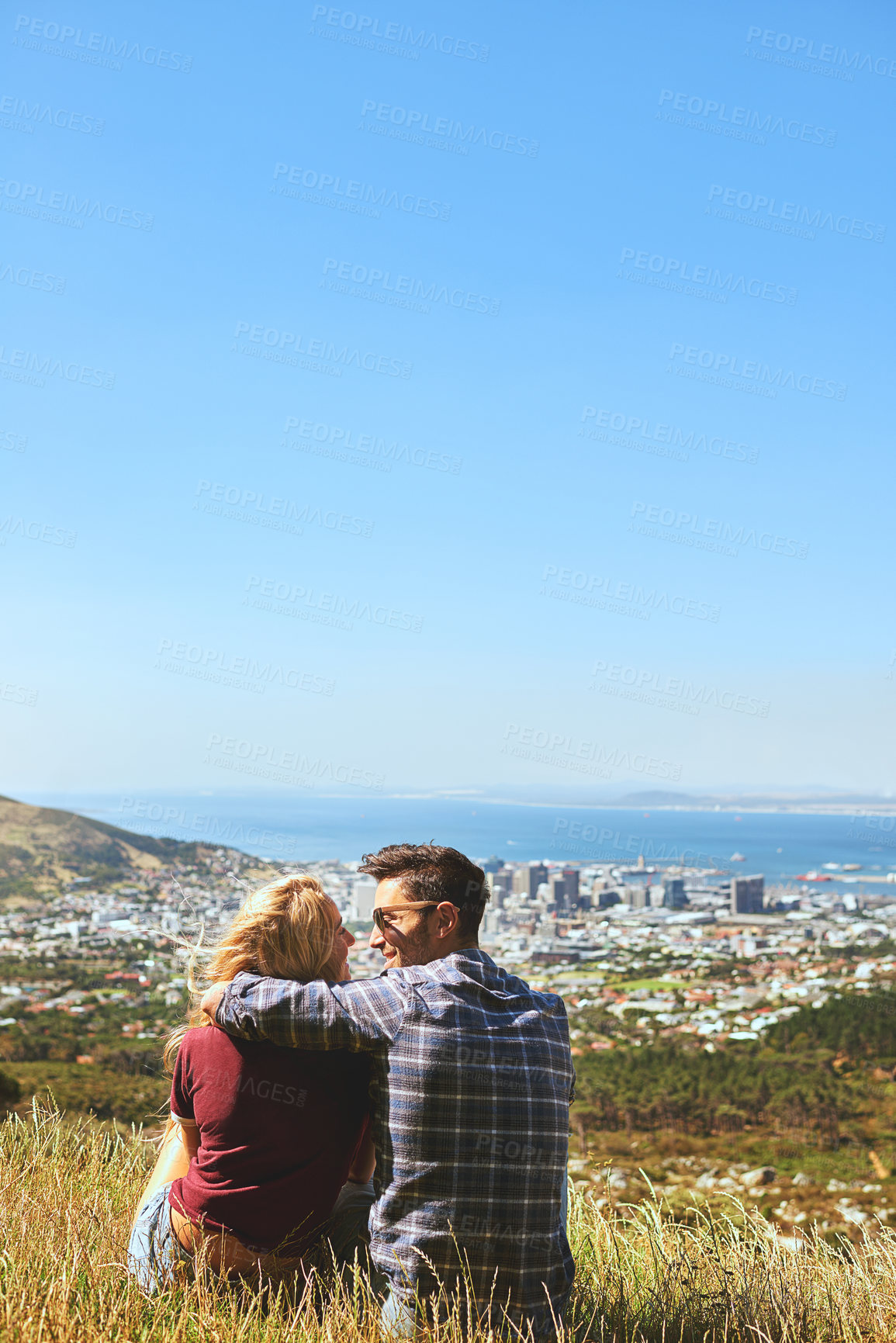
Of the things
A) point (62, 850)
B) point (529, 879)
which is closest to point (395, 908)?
point (529, 879)

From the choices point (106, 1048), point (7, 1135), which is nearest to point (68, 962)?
point (106, 1048)

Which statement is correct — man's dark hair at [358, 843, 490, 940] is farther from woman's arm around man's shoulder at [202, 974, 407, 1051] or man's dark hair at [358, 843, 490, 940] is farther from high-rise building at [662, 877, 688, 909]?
high-rise building at [662, 877, 688, 909]

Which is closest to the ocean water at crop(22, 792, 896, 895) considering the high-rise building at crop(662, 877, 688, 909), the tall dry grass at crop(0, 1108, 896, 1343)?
the high-rise building at crop(662, 877, 688, 909)

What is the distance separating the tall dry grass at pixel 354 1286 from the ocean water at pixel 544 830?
17169 mm

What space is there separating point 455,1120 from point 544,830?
64266 mm

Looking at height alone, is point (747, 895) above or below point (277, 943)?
below

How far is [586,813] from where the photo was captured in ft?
289

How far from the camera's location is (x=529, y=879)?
1399 inches

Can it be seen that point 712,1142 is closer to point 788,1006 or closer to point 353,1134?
point 788,1006

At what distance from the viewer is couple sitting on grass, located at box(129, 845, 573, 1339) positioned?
209cm

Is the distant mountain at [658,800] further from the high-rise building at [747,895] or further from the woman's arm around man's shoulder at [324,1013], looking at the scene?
the woman's arm around man's shoulder at [324,1013]

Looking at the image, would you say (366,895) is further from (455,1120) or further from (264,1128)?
(455,1120)

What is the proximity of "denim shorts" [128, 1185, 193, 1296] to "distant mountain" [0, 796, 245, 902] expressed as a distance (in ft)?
96.2

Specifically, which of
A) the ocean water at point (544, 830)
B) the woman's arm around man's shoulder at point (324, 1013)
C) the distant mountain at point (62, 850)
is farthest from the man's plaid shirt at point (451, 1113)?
the distant mountain at point (62, 850)
